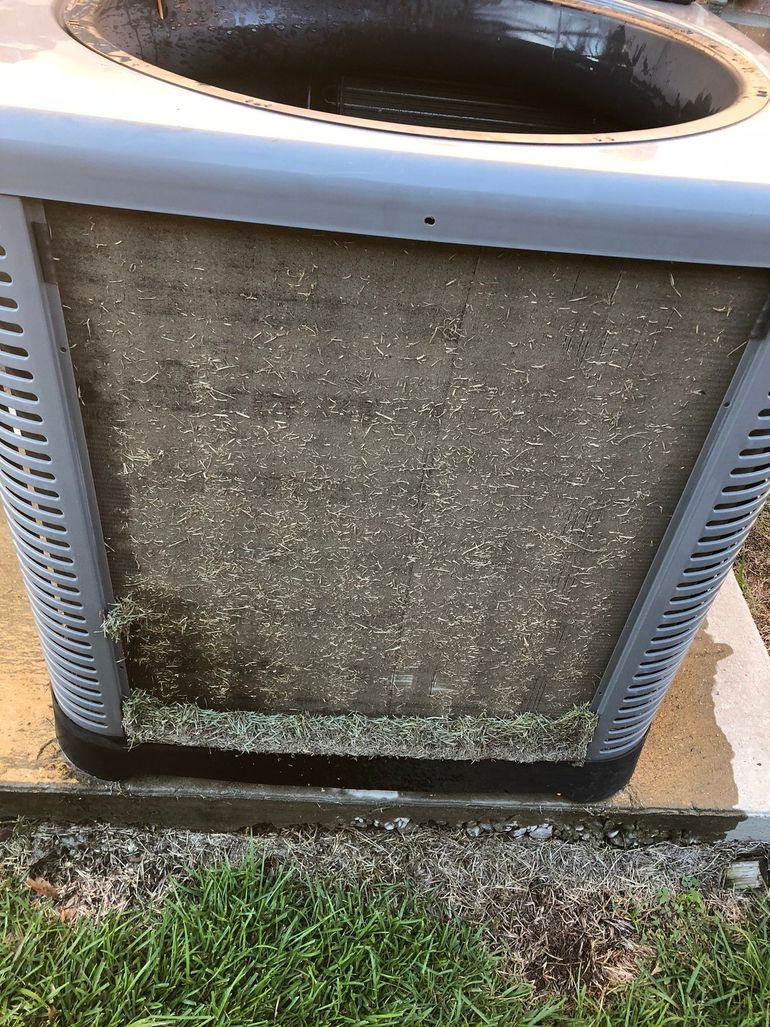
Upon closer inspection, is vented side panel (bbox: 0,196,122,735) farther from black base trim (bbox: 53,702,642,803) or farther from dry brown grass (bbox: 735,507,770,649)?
dry brown grass (bbox: 735,507,770,649)

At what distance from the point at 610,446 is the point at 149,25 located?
1.15 metres

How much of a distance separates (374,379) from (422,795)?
3.39 feet

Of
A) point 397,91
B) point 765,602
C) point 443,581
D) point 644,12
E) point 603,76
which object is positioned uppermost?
point 644,12

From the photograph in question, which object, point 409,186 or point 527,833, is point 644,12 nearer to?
point 409,186

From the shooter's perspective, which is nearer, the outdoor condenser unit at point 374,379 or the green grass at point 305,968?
the outdoor condenser unit at point 374,379

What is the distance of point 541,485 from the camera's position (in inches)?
48.9

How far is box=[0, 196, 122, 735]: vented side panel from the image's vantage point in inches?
40.6

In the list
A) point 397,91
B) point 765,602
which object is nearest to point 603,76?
point 397,91

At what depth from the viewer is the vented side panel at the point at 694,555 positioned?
1146mm

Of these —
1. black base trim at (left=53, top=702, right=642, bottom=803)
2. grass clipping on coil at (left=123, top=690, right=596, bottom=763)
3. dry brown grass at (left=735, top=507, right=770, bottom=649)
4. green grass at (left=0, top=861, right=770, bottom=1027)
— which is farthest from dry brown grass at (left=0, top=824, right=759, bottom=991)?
dry brown grass at (left=735, top=507, right=770, bottom=649)

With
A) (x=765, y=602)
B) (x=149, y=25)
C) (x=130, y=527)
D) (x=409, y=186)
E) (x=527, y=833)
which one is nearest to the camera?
(x=409, y=186)

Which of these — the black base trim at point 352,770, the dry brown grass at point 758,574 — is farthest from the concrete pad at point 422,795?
the dry brown grass at point 758,574

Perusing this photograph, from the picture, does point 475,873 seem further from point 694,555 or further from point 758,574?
point 758,574

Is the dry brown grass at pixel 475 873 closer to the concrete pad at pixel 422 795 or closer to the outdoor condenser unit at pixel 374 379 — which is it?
the concrete pad at pixel 422 795
